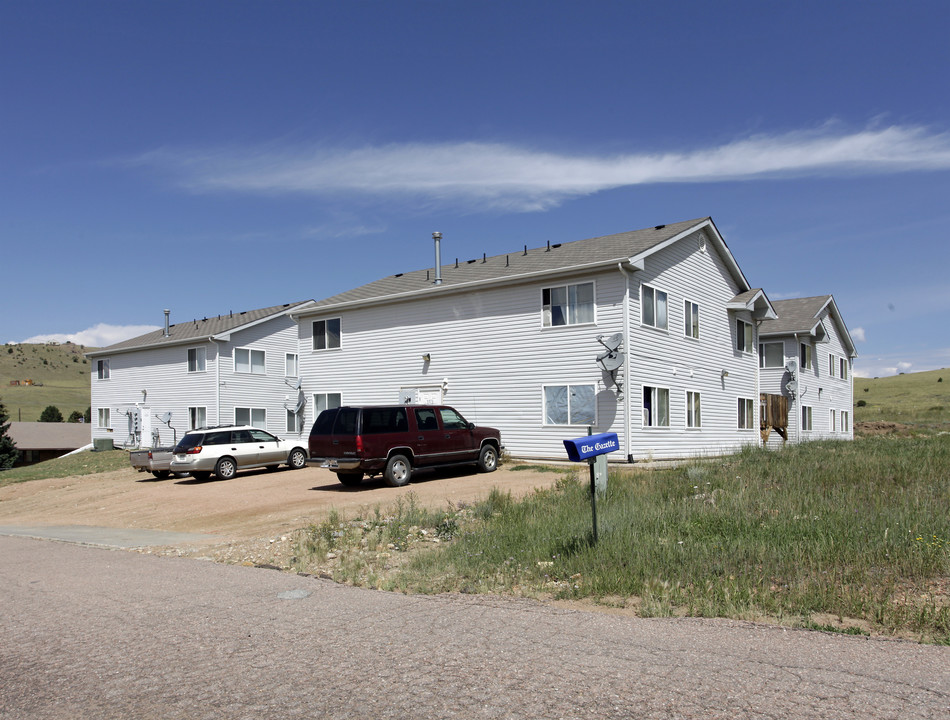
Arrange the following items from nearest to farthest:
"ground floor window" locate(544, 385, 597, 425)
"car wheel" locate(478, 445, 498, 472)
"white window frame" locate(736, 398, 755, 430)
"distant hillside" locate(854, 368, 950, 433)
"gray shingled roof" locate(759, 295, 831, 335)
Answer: "car wheel" locate(478, 445, 498, 472) < "ground floor window" locate(544, 385, 597, 425) < "white window frame" locate(736, 398, 755, 430) < "gray shingled roof" locate(759, 295, 831, 335) < "distant hillside" locate(854, 368, 950, 433)

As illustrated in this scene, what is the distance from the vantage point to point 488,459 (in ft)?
69.6

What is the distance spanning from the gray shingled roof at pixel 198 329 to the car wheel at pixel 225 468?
15.8 meters

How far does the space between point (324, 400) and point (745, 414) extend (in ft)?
55.6

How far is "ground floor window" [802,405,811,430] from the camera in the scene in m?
38.2

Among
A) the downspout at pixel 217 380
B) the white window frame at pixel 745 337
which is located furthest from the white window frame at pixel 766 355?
the downspout at pixel 217 380

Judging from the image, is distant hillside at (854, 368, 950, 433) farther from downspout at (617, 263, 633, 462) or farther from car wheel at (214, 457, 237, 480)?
car wheel at (214, 457, 237, 480)

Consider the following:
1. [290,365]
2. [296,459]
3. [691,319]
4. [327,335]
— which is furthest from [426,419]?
[290,365]

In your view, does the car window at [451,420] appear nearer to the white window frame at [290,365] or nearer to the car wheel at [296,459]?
the car wheel at [296,459]

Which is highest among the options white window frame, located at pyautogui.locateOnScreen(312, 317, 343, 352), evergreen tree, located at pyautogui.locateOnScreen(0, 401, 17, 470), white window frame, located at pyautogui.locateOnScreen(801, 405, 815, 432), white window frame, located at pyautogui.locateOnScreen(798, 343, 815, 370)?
white window frame, located at pyautogui.locateOnScreen(312, 317, 343, 352)

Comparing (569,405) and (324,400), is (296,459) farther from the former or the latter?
(569,405)

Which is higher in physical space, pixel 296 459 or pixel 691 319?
pixel 691 319

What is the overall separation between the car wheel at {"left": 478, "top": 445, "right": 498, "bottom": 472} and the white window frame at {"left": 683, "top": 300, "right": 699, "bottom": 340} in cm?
895

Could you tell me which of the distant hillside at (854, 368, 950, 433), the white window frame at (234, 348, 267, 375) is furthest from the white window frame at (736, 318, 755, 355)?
the white window frame at (234, 348, 267, 375)

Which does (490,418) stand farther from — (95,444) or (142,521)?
(95,444)
